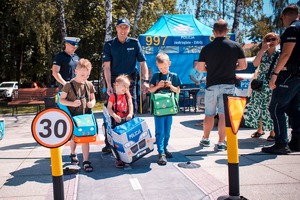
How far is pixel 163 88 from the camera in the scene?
4.95m

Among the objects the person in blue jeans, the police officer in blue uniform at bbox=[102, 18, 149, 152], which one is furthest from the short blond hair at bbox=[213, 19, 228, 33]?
the police officer in blue uniform at bbox=[102, 18, 149, 152]

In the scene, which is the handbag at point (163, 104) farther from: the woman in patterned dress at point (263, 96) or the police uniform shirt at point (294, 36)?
the woman in patterned dress at point (263, 96)

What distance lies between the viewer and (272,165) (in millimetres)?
4520

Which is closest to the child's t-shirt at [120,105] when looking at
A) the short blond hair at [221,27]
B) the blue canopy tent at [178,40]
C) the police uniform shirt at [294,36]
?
the short blond hair at [221,27]

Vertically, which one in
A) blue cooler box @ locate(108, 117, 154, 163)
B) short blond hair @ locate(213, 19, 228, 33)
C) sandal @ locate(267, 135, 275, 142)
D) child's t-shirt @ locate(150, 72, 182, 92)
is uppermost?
short blond hair @ locate(213, 19, 228, 33)

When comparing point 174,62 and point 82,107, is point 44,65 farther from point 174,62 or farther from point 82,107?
point 82,107

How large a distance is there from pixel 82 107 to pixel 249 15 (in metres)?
19.8

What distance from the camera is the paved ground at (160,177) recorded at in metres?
3.49

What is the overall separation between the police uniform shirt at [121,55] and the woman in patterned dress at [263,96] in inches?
92.3

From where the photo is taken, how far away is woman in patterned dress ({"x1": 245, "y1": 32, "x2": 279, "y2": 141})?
577 centimetres

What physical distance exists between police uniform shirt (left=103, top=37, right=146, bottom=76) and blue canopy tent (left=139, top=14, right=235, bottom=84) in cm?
619

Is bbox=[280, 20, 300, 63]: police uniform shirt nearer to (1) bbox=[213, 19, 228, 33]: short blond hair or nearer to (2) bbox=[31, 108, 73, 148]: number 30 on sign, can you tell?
(1) bbox=[213, 19, 228, 33]: short blond hair

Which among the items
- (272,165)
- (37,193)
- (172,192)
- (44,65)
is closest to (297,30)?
(272,165)

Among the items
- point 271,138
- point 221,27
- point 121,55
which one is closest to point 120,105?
point 121,55
